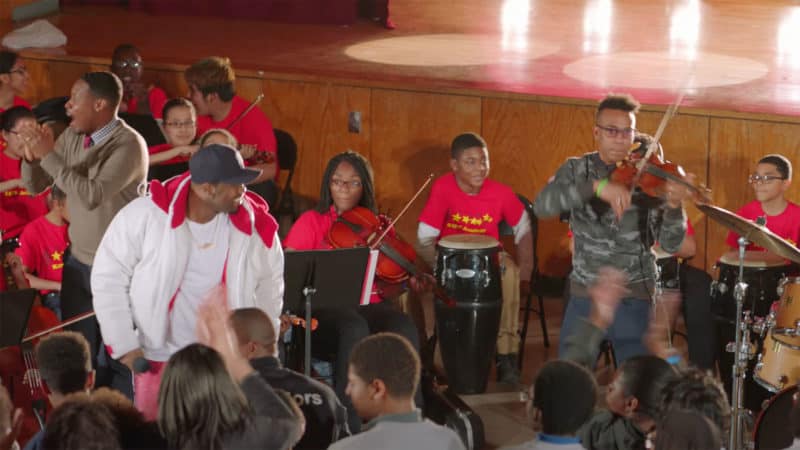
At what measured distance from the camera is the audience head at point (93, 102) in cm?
607

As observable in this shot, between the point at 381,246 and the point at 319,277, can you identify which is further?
the point at 381,246

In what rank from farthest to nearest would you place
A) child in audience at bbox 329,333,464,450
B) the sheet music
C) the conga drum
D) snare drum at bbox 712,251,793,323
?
1. the conga drum
2. snare drum at bbox 712,251,793,323
3. the sheet music
4. child in audience at bbox 329,333,464,450

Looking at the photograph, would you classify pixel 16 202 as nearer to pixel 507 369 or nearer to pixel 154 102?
pixel 154 102

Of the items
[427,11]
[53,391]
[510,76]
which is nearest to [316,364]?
[53,391]

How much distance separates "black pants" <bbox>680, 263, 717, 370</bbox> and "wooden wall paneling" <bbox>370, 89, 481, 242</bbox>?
1904mm

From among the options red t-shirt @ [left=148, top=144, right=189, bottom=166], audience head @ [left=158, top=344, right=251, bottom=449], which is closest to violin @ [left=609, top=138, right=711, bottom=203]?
audience head @ [left=158, top=344, right=251, bottom=449]

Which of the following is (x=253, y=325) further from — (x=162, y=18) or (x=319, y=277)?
(x=162, y=18)

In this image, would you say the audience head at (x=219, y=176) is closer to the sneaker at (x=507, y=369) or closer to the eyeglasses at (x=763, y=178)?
the sneaker at (x=507, y=369)

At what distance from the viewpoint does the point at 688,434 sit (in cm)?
409

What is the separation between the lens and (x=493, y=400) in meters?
7.25

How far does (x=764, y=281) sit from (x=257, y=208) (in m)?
2.56

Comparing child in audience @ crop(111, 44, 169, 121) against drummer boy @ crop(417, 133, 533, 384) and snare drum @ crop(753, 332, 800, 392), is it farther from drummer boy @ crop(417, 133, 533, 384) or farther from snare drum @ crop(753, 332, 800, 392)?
snare drum @ crop(753, 332, 800, 392)

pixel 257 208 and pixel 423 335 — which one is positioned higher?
pixel 257 208

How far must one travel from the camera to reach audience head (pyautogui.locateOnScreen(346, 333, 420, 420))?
4133 mm
